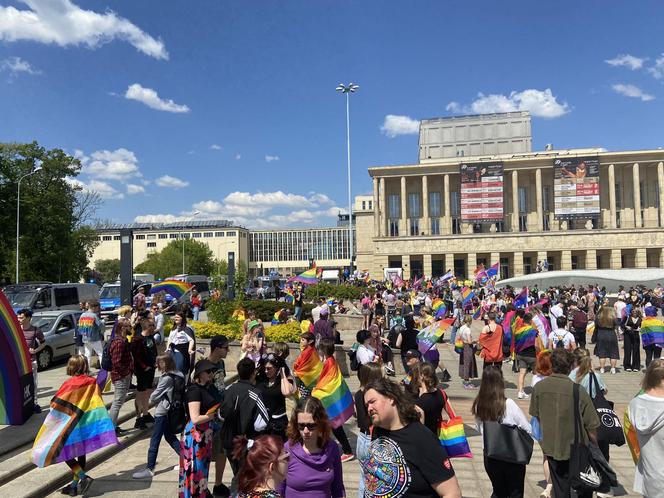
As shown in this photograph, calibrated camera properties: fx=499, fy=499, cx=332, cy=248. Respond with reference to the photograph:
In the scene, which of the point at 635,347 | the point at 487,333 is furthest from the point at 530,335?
the point at 635,347

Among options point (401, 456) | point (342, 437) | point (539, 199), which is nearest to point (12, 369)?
point (342, 437)

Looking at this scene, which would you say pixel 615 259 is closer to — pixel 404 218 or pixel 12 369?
pixel 404 218

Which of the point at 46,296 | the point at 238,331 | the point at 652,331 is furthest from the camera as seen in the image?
the point at 46,296

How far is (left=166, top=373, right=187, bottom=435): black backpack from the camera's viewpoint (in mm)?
5816

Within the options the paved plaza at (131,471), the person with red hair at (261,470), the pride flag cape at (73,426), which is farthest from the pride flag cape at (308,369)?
the person with red hair at (261,470)

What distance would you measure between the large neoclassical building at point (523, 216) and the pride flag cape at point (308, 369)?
6225cm

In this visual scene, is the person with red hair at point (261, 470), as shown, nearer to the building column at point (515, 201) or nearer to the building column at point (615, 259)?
the building column at point (515, 201)

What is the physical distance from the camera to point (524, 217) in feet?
253

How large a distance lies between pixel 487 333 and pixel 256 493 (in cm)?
850

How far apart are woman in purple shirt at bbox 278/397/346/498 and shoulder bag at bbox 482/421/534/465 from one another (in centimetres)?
137

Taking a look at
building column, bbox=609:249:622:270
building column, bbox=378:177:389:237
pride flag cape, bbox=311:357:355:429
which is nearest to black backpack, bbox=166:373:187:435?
pride flag cape, bbox=311:357:355:429

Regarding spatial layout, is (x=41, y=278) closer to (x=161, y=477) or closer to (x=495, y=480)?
(x=161, y=477)

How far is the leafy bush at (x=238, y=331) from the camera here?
1434 centimetres

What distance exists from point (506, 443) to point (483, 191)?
214ft
